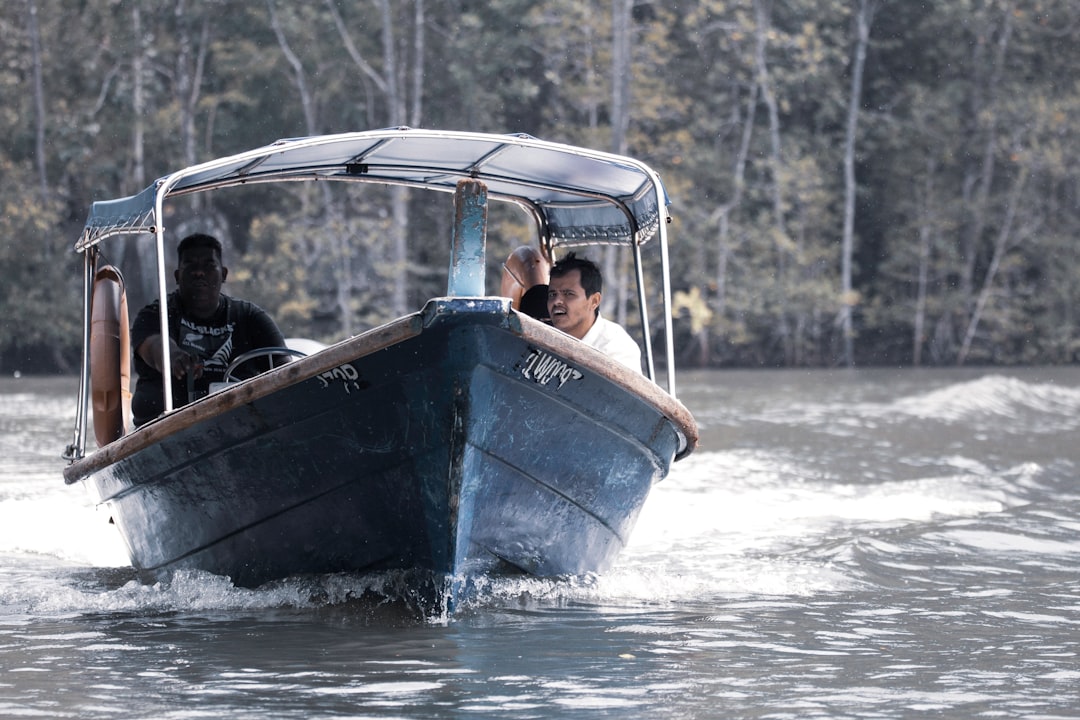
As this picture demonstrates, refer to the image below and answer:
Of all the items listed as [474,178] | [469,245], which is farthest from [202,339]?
[469,245]

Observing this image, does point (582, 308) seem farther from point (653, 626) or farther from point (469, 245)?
point (653, 626)

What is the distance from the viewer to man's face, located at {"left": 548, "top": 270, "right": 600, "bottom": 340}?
6820 millimetres

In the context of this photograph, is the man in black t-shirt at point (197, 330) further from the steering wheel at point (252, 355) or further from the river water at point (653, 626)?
the river water at point (653, 626)

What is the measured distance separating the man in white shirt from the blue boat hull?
43 centimetres

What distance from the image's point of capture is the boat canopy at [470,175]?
6758 millimetres

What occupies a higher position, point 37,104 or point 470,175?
point 37,104

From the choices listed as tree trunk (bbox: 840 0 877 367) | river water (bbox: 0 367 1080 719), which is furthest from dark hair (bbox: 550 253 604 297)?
tree trunk (bbox: 840 0 877 367)

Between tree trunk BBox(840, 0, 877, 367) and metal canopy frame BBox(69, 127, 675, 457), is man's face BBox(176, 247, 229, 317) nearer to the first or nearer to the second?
metal canopy frame BBox(69, 127, 675, 457)

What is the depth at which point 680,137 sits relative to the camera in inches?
1198

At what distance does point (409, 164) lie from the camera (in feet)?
26.6

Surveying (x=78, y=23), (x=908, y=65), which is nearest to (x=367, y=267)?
(x=78, y=23)

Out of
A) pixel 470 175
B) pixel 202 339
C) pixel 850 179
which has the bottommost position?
pixel 202 339

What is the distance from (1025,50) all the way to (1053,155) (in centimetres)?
275

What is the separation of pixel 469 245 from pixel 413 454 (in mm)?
794
